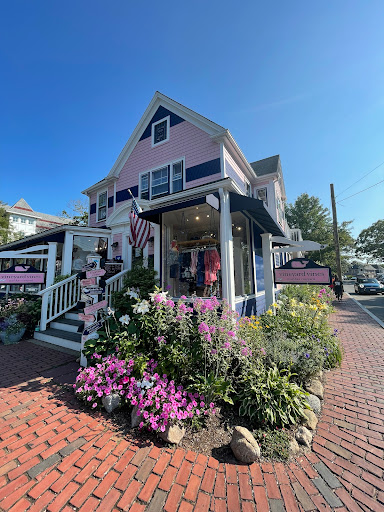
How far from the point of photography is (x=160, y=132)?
9672mm

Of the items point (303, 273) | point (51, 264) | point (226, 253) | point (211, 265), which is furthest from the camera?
point (51, 264)

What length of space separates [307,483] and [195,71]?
10.6m

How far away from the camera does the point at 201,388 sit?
113 inches

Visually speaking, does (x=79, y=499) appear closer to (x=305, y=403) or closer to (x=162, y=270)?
(x=305, y=403)

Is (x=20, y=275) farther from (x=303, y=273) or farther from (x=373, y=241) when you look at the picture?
(x=373, y=241)

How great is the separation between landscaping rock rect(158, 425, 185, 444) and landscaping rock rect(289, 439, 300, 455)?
1242mm

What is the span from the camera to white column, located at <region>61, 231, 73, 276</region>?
838 centimetres

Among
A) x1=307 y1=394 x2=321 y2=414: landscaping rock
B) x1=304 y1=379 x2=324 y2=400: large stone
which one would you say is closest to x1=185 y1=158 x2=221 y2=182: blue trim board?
x1=304 y1=379 x2=324 y2=400: large stone

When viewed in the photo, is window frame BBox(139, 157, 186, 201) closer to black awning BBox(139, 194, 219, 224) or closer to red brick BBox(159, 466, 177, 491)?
black awning BBox(139, 194, 219, 224)

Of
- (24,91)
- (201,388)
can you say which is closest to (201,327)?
(201,388)

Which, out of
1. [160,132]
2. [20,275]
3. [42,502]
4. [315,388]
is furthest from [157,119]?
[42,502]

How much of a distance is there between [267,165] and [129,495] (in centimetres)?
1493

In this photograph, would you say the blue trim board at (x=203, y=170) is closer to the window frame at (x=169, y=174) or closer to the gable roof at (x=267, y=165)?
the window frame at (x=169, y=174)

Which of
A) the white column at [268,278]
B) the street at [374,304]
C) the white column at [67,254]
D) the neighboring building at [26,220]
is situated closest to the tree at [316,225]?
the street at [374,304]
